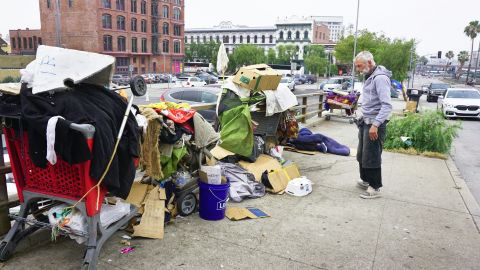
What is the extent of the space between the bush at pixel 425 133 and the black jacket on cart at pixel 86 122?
7.28 m

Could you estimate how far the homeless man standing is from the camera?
511cm

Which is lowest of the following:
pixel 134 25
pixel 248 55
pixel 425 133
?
pixel 425 133

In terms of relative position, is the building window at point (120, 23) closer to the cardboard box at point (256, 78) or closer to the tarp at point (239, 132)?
the cardboard box at point (256, 78)

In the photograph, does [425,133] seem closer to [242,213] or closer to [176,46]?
[242,213]

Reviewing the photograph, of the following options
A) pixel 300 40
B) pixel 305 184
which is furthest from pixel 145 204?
pixel 300 40

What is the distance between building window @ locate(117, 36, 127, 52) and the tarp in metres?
62.3

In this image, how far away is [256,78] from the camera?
611 centimetres

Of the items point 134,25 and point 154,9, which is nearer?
point 134,25

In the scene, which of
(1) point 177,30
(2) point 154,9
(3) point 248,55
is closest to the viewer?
(2) point 154,9

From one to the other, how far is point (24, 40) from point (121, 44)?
2050 centimetres

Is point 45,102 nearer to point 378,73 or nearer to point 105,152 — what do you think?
point 105,152

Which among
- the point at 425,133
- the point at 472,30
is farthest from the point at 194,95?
the point at 472,30

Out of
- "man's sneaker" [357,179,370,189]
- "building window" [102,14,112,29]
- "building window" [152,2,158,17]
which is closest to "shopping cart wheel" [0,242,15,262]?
"man's sneaker" [357,179,370,189]

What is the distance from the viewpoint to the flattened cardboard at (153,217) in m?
3.77
